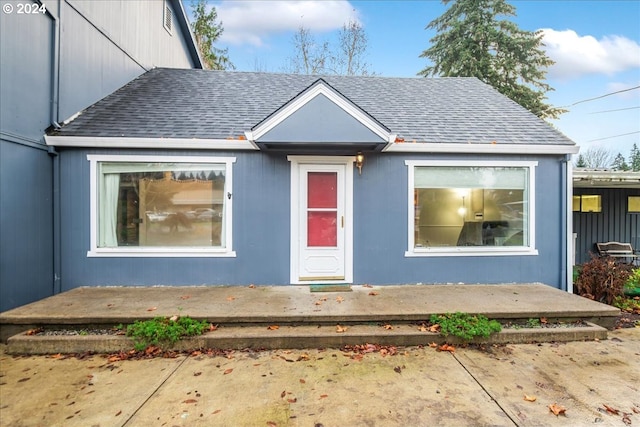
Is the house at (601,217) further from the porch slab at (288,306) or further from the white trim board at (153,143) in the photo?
the white trim board at (153,143)

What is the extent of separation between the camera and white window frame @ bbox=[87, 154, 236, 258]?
513 centimetres

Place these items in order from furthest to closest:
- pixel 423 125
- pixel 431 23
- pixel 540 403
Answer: pixel 431 23, pixel 423 125, pixel 540 403

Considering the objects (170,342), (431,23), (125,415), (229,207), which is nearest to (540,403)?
(125,415)

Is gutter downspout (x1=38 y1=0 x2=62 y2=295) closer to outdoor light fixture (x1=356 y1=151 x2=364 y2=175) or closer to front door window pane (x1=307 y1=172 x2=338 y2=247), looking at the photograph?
front door window pane (x1=307 y1=172 x2=338 y2=247)

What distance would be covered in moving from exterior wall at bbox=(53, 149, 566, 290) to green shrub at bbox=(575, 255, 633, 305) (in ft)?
1.14

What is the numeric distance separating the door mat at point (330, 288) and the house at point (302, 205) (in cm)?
16

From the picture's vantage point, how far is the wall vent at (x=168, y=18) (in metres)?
9.19

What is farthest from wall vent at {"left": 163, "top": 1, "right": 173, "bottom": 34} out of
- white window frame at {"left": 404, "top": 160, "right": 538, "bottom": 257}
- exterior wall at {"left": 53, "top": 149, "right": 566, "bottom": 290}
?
white window frame at {"left": 404, "top": 160, "right": 538, "bottom": 257}

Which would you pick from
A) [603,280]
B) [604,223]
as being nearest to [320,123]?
[603,280]

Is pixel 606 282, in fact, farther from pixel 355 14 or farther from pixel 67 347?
pixel 355 14

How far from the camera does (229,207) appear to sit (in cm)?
533

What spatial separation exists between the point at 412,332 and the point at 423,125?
3998 mm

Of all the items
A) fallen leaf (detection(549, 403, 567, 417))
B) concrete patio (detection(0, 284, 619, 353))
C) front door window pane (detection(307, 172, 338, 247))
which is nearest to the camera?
fallen leaf (detection(549, 403, 567, 417))

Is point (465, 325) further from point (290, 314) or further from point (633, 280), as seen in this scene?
point (633, 280)
